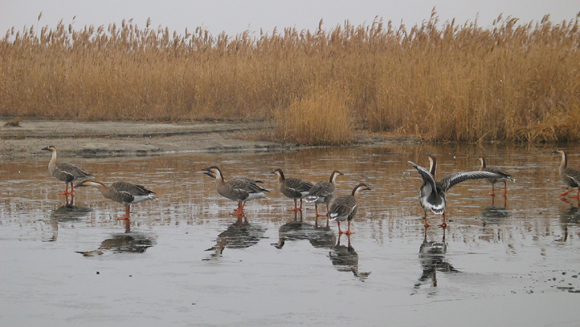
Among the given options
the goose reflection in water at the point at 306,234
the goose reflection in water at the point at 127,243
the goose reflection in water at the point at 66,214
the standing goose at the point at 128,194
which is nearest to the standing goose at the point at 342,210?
the goose reflection in water at the point at 306,234

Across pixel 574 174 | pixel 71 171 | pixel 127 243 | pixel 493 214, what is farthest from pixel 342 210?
pixel 71 171

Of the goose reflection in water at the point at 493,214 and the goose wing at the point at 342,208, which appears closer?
the goose wing at the point at 342,208

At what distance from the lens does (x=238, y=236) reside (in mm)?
8664

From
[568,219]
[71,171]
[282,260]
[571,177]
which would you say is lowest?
[282,260]

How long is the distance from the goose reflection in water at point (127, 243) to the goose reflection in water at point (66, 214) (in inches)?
34.9

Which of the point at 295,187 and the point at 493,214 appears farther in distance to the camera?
the point at 295,187

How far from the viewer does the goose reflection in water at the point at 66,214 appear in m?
9.49

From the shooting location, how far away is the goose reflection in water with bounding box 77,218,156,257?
25.8 ft

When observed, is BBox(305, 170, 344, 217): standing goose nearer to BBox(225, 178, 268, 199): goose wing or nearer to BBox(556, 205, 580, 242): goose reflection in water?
BBox(225, 178, 268, 199): goose wing

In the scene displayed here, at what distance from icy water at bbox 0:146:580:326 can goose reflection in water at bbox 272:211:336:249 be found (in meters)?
0.03

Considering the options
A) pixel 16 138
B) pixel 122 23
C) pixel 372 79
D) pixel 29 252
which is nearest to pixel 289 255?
pixel 29 252

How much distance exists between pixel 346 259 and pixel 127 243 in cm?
260

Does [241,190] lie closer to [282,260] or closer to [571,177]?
[282,260]

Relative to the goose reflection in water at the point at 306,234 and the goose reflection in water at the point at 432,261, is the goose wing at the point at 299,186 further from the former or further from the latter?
the goose reflection in water at the point at 432,261
